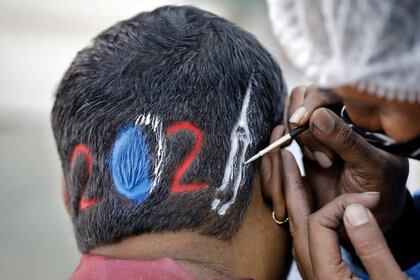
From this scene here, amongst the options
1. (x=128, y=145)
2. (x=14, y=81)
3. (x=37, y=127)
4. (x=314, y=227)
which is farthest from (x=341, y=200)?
(x=14, y=81)

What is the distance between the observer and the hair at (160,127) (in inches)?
68.7

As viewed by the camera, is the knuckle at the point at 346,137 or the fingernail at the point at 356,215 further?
the knuckle at the point at 346,137

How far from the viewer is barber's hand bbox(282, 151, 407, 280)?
159 cm

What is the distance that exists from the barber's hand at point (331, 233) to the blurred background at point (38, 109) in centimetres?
177

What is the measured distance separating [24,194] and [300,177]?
14.2 ft

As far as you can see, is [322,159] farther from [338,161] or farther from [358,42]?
[358,42]

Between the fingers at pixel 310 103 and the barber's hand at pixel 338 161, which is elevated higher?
the fingers at pixel 310 103

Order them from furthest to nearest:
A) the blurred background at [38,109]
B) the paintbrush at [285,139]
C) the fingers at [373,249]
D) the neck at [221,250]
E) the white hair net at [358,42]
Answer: the blurred background at [38,109]
the paintbrush at [285,139]
the neck at [221,250]
the fingers at [373,249]
the white hair net at [358,42]


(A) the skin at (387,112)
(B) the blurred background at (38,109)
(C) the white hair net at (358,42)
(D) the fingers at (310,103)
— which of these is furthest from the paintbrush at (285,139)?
(B) the blurred background at (38,109)

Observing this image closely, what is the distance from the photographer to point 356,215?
162cm

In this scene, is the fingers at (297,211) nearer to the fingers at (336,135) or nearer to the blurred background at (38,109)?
the fingers at (336,135)

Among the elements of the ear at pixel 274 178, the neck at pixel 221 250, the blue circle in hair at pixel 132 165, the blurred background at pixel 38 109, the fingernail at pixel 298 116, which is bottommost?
the blurred background at pixel 38 109

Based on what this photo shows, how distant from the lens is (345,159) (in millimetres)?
1830

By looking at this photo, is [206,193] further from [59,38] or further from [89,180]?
[59,38]
